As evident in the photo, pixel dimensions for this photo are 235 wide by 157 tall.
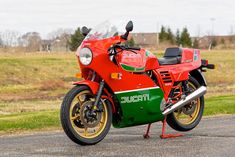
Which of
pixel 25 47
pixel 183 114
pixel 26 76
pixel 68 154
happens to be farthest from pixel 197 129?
pixel 25 47

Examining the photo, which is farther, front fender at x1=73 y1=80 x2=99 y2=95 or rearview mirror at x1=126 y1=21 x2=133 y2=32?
rearview mirror at x1=126 y1=21 x2=133 y2=32

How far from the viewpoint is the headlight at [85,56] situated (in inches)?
283

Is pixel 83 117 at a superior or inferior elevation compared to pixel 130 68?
inferior

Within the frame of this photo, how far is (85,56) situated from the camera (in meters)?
7.20

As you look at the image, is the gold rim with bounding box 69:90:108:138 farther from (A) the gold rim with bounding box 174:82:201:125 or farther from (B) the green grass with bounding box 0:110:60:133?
(B) the green grass with bounding box 0:110:60:133

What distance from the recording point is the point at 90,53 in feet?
23.6

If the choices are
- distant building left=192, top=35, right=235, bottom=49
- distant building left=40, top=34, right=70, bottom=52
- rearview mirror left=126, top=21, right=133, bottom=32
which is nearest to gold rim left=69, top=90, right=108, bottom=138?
rearview mirror left=126, top=21, right=133, bottom=32

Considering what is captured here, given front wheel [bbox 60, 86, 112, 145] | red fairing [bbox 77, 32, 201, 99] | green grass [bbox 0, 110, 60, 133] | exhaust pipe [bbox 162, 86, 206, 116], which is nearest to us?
front wheel [bbox 60, 86, 112, 145]

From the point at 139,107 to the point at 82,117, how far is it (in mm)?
951

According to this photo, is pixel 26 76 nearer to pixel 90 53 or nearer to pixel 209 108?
pixel 209 108

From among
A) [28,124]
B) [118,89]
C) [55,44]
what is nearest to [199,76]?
[118,89]

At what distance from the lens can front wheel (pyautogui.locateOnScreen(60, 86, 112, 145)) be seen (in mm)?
7016

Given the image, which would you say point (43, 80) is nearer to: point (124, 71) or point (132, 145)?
point (124, 71)

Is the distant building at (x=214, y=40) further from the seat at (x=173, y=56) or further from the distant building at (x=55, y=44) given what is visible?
the seat at (x=173, y=56)
